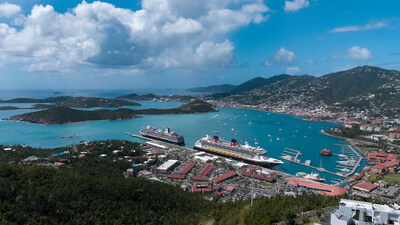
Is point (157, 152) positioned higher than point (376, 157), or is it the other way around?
point (157, 152)

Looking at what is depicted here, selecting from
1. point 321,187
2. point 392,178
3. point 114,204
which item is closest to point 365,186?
point 321,187

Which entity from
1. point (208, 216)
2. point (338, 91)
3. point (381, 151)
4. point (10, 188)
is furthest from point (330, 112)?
point (10, 188)

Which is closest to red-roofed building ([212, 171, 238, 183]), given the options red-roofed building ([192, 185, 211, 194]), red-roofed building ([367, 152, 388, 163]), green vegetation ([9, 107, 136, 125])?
red-roofed building ([192, 185, 211, 194])

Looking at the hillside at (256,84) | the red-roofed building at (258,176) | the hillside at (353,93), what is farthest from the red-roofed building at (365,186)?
the hillside at (256,84)

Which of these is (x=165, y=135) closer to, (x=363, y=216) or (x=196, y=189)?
(x=196, y=189)

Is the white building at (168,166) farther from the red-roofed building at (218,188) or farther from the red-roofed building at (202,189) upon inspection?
the red-roofed building at (218,188)

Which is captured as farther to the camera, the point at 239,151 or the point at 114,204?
the point at 239,151

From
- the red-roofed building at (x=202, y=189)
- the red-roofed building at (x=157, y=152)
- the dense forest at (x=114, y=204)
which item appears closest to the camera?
the dense forest at (x=114, y=204)
